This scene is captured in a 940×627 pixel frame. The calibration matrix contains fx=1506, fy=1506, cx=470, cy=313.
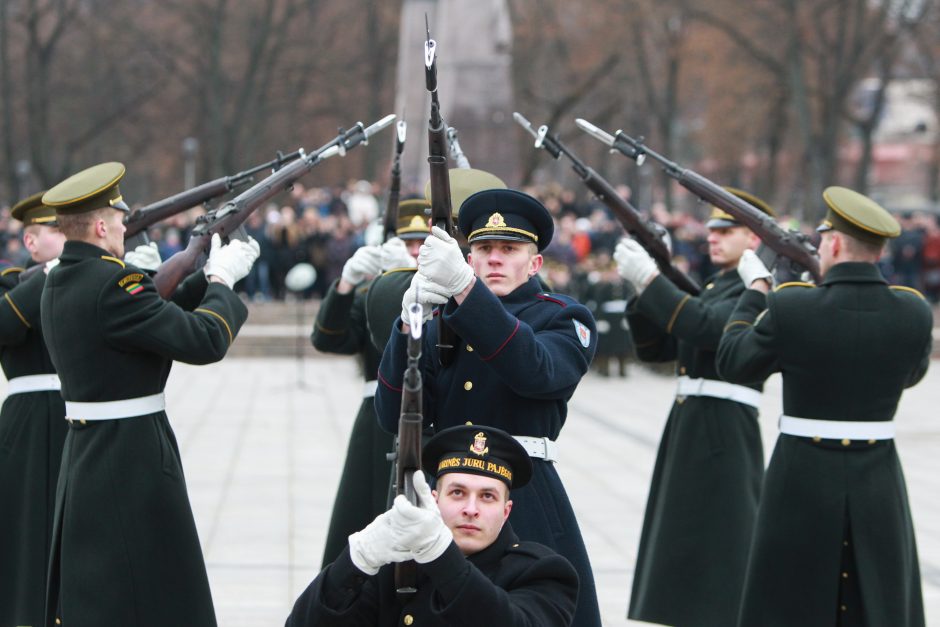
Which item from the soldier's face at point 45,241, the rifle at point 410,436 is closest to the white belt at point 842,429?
the rifle at point 410,436

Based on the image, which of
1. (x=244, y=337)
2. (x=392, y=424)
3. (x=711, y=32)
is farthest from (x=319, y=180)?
(x=392, y=424)

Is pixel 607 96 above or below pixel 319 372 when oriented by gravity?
above

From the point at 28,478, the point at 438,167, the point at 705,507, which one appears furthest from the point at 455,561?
the point at 705,507

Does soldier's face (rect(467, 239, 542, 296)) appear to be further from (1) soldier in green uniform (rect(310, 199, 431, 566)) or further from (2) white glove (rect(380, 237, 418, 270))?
(2) white glove (rect(380, 237, 418, 270))

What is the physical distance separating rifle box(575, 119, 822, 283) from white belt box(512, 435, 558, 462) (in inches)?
84.3

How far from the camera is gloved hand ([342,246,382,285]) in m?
6.65

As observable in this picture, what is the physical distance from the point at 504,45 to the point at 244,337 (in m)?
5.80

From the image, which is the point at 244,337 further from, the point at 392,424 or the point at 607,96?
the point at 607,96

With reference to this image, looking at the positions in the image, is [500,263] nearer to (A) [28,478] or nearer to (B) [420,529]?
(B) [420,529]

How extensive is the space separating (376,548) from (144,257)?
3245 millimetres

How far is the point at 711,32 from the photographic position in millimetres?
38906

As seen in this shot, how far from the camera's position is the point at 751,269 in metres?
6.37

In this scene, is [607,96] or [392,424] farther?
[607,96]

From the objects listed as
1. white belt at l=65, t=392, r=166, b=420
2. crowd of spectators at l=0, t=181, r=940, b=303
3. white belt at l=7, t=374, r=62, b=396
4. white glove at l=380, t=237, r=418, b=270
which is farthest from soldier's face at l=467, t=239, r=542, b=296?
crowd of spectators at l=0, t=181, r=940, b=303
